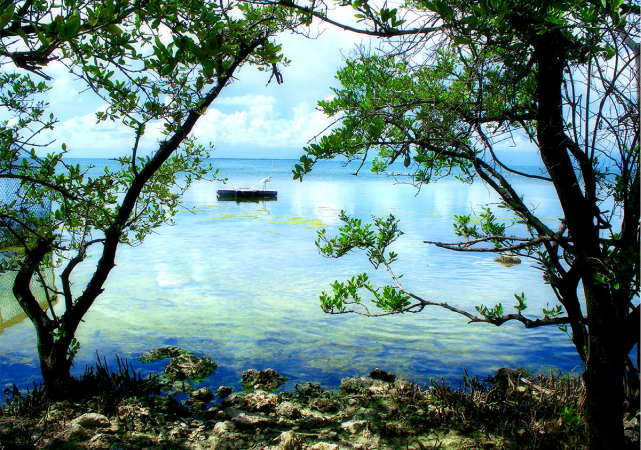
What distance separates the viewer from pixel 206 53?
7.09 ft

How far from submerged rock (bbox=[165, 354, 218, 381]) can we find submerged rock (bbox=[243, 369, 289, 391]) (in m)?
0.57

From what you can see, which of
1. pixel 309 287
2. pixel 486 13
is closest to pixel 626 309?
pixel 486 13

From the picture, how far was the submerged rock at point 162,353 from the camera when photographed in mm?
6176

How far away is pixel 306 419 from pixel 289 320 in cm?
346

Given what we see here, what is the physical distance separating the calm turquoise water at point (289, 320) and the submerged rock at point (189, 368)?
15 cm

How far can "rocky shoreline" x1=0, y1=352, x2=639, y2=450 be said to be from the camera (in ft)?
12.4

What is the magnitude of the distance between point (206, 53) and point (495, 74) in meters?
1.77

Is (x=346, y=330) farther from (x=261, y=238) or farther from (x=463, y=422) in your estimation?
(x=261, y=238)

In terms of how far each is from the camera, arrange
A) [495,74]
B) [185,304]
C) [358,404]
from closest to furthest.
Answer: [495,74]
[358,404]
[185,304]

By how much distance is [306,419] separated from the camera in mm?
4418

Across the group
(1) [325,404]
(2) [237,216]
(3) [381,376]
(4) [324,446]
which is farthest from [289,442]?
(2) [237,216]

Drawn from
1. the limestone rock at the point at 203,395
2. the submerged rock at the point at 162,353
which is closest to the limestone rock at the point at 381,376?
the limestone rock at the point at 203,395

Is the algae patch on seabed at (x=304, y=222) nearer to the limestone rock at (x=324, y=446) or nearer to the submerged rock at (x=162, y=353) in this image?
the submerged rock at (x=162, y=353)

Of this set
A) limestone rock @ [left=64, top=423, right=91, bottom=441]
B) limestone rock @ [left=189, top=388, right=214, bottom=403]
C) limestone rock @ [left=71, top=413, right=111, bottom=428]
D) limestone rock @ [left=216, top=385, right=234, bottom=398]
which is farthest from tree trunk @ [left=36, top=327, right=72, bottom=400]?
limestone rock @ [left=216, top=385, right=234, bottom=398]
